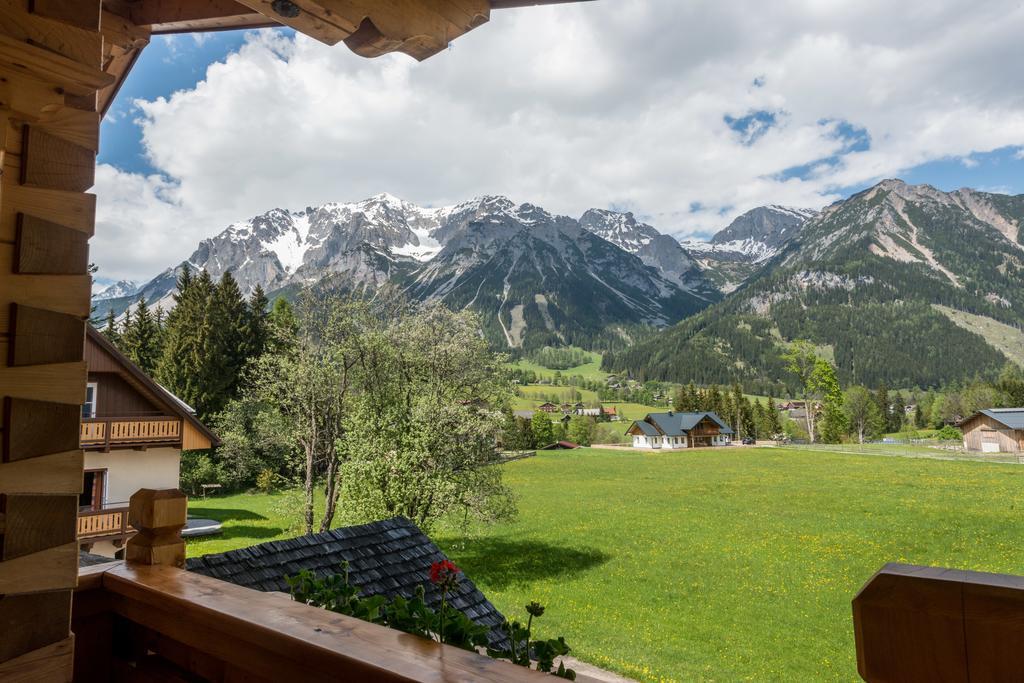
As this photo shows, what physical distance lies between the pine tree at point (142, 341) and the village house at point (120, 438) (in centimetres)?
1874

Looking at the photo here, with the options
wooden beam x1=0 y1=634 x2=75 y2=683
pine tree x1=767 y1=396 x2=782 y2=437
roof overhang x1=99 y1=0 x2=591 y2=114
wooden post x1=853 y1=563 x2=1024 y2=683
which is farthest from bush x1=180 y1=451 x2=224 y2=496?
pine tree x1=767 y1=396 x2=782 y2=437

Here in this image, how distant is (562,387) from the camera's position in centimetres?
14775

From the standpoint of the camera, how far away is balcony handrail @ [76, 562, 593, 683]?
1146 mm

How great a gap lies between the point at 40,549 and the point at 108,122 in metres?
2.14

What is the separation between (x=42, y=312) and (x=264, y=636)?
1.08m

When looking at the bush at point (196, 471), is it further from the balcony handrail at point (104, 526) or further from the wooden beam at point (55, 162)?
the wooden beam at point (55, 162)

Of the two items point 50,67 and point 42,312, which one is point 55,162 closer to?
point 50,67

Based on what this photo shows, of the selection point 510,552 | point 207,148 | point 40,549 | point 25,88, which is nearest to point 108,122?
point 25,88

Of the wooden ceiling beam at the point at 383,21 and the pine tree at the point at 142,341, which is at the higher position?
the pine tree at the point at 142,341

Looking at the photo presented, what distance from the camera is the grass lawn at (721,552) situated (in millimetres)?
10352

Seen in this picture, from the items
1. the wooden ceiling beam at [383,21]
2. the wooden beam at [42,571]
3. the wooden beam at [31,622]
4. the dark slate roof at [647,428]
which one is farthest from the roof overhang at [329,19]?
the dark slate roof at [647,428]

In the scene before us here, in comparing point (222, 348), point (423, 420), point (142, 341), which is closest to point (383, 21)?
point (423, 420)

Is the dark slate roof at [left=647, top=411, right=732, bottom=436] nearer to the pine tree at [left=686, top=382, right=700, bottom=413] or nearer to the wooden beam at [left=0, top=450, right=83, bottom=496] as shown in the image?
the pine tree at [left=686, top=382, right=700, bottom=413]

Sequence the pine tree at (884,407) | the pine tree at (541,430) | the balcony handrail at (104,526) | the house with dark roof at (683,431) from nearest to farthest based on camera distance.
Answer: the balcony handrail at (104,526) < the pine tree at (541,430) < the house with dark roof at (683,431) < the pine tree at (884,407)
